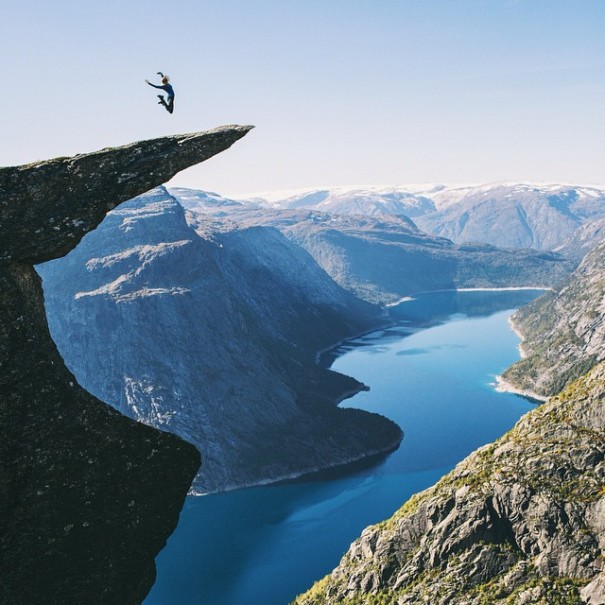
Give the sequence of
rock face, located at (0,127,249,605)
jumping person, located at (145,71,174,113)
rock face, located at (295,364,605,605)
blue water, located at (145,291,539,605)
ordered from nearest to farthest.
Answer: rock face, located at (0,127,249,605)
jumping person, located at (145,71,174,113)
rock face, located at (295,364,605,605)
blue water, located at (145,291,539,605)

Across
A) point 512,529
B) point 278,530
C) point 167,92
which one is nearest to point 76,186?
point 167,92

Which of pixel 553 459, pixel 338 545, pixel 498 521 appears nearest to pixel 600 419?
pixel 553 459

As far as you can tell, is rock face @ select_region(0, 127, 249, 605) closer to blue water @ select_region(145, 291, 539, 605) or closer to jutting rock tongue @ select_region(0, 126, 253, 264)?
jutting rock tongue @ select_region(0, 126, 253, 264)

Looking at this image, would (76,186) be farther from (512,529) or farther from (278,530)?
(278,530)

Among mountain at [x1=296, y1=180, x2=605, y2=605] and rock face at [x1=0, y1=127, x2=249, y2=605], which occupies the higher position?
rock face at [x1=0, y1=127, x2=249, y2=605]

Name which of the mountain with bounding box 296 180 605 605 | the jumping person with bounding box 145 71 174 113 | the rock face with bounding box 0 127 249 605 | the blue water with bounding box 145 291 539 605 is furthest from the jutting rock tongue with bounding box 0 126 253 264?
the blue water with bounding box 145 291 539 605

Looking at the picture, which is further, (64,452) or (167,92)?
(167,92)

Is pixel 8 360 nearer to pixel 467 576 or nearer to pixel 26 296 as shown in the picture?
pixel 26 296

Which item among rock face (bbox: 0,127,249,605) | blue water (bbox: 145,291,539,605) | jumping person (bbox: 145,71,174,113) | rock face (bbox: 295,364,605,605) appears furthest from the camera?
blue water (bbox: 145,291,539,605)
